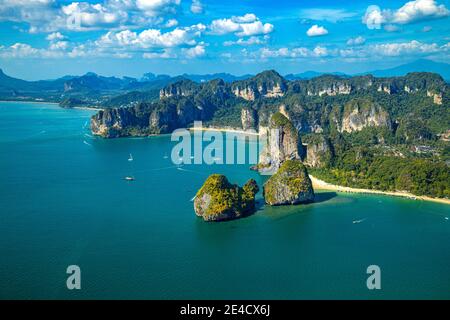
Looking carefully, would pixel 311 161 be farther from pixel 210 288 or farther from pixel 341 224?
pixel 210 288

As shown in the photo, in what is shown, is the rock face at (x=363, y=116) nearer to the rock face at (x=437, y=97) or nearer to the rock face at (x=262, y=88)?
the rock face at (x=437, y=97)

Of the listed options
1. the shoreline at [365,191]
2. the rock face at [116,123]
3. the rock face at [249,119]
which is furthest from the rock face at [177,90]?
the shoreline at [365,191]

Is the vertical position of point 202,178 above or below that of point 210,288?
above

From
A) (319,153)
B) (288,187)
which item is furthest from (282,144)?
(288,187)

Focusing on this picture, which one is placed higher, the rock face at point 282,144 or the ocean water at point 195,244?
the rock face at point 282,144

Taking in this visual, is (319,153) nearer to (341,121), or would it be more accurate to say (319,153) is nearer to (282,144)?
(282,144)

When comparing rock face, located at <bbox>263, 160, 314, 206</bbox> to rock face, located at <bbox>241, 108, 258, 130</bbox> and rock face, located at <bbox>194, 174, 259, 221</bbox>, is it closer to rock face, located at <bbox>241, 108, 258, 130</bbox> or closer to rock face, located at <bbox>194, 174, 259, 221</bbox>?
rock face, located at <bbox>194, 174, 259, 221</bbox>

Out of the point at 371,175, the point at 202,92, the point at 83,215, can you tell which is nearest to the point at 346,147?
the point at 371,175
